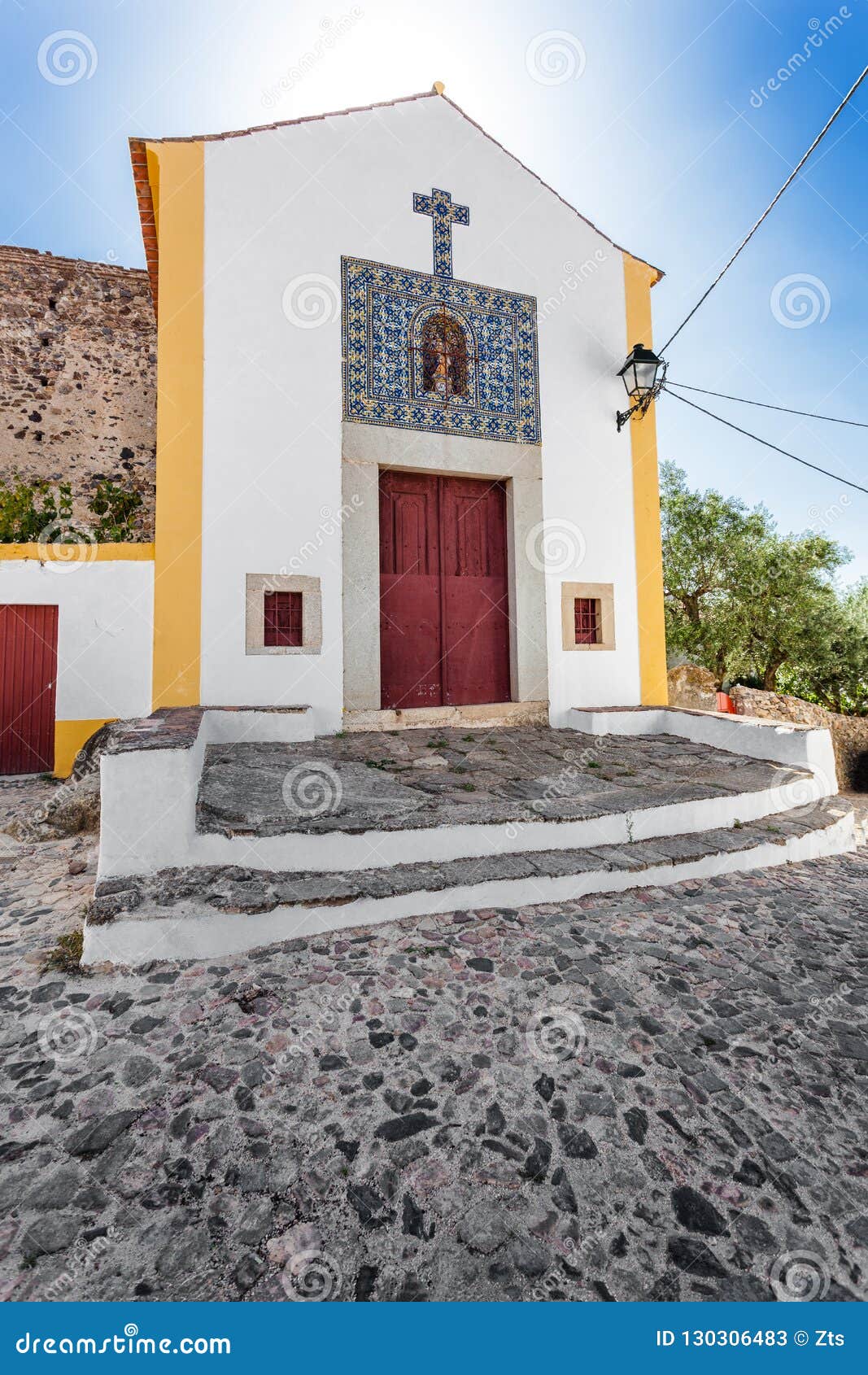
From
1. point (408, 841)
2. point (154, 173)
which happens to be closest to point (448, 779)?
point (408, 841)

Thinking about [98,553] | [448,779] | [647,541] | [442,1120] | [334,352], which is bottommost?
[442,1120]

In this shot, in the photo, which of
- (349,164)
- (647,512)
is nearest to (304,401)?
(349,164)

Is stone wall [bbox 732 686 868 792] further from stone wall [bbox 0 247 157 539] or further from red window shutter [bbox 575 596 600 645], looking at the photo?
stone wall [bbox 0 247 157 539]

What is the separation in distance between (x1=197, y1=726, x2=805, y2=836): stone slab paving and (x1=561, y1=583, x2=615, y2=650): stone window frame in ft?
4.10

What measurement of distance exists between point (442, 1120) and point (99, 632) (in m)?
5.39

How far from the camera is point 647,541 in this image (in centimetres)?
679

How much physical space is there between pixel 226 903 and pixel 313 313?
564cm

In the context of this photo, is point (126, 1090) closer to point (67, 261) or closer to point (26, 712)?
point (26, 712)

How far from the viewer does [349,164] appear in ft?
19.4

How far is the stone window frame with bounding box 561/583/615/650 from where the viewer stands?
647cm

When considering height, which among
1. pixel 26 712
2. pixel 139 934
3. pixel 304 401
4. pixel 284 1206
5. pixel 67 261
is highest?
pixel 67 261

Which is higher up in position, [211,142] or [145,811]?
[211,142]

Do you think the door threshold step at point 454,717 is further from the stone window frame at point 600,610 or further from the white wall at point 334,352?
the stone window frame at point 600,610

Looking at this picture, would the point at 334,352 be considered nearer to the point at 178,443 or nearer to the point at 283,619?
the point at 178,443
